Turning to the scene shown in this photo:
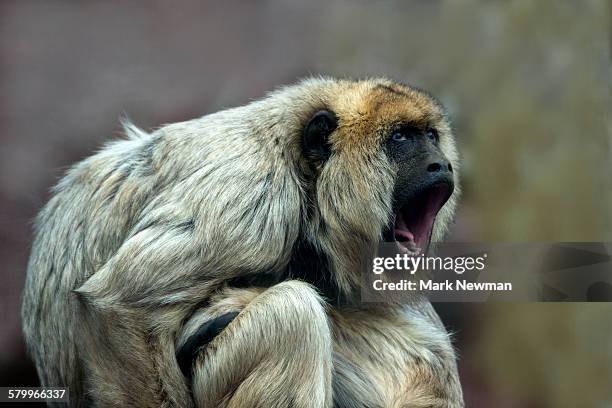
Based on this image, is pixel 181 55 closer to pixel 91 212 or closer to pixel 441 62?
pixel 91 212

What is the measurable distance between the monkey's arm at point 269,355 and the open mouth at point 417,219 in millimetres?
647

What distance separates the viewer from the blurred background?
4.53m

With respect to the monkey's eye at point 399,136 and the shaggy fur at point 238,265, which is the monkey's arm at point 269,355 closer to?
the shaggy fur at point 238,265

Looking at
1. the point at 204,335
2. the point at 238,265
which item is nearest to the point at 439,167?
the point at 238,265

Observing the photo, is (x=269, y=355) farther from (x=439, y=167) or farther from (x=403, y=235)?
(x=439, y=167)

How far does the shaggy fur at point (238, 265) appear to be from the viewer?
140 inches

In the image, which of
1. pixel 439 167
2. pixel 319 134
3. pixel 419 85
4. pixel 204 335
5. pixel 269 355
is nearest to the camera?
pixel 269 355

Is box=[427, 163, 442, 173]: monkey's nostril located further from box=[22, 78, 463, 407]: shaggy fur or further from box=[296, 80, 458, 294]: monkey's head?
box=[22, 78, 463, 407]: shaggy fur

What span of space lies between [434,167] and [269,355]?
1175 mm

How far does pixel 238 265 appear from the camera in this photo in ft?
12.0

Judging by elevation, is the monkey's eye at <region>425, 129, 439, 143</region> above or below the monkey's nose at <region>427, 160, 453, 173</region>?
above

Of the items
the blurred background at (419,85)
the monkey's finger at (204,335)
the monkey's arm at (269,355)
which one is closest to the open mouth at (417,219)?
the blurred background at (419,85)

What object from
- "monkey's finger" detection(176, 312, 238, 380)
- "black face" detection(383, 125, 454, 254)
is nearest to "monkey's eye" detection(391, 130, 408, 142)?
"black face" detection(383, 125, 454, 254)

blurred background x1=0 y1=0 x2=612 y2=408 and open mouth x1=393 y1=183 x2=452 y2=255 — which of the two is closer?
open mouth x1=393 y1=183 x2=452 y2=255
